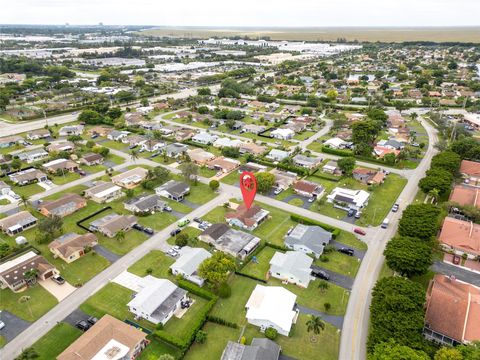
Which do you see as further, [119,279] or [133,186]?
[133,186]

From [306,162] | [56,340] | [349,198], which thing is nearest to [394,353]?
[56,340]

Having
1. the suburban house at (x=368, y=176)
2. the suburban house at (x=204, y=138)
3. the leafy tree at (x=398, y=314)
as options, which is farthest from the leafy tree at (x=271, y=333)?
the suburban house at (x=204, y=138)

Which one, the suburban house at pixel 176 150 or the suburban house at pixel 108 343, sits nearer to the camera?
the suburban house at pixel 108 343

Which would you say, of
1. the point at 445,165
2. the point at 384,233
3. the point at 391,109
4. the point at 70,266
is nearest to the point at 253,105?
the point at 391,109

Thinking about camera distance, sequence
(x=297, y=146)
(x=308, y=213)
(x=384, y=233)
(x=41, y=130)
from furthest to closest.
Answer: (x=41, y=130)
(x=297, y=146)
(x=308, y=213)
(x=384, y=233)

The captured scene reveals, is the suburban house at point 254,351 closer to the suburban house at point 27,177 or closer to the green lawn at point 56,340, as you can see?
the green lawn at point 56,340

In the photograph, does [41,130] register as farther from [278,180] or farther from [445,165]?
[445,165]

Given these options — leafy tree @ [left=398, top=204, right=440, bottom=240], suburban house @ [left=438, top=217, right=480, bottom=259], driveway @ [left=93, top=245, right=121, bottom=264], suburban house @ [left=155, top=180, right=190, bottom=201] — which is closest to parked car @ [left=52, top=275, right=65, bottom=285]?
driveway @ [left=93, top=245, right=121, bottom=264]
